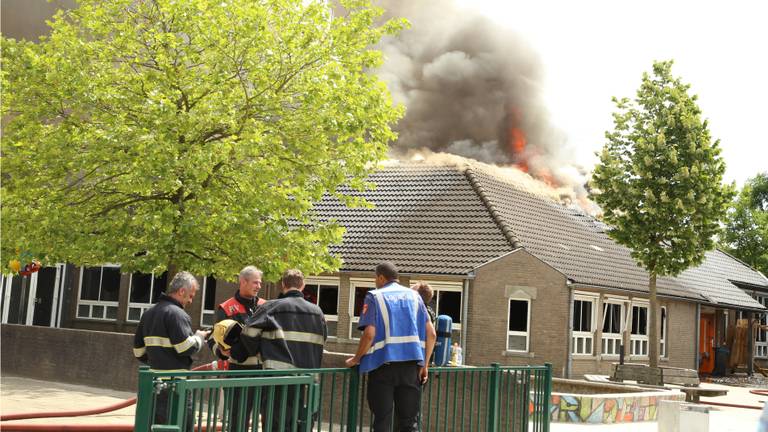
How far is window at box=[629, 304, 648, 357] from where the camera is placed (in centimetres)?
3170

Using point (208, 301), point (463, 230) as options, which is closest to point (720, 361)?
point (463, 230)

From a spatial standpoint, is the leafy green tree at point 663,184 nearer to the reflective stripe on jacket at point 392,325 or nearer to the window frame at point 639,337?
the window frame at point 639,337

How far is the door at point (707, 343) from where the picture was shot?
126ft

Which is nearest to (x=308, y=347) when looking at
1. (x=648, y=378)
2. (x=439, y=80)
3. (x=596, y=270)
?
(x=648, y=378)

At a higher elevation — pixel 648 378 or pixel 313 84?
pixel 313 84

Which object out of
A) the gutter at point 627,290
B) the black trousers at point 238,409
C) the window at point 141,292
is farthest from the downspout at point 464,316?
the black trousers at point 238,409

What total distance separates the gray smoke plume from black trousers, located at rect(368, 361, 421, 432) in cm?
6012

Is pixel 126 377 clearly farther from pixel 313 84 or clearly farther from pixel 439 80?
pixel 439 80

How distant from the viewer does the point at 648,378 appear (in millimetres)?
22891

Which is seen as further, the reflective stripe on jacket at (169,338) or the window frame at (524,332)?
the window frame at (524,332)

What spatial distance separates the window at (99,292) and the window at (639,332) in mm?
17580

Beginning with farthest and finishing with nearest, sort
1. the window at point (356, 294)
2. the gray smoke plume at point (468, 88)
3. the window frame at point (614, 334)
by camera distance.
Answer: the gray smoke plume at point (468, 88)
the window frame at point (614, 334)
the window at point (356, 294)

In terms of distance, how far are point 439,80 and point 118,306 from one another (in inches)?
1785

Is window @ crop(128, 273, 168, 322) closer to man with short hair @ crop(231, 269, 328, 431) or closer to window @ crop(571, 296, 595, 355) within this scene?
window @ crop(571, 296, 595, 355)
